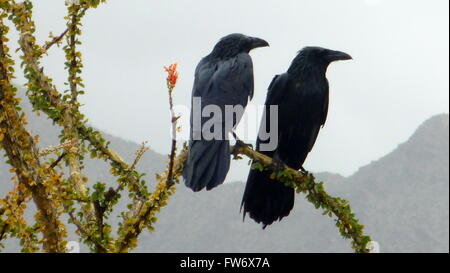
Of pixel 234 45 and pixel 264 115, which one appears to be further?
pixel 264 115

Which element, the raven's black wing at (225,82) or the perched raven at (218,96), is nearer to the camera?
the perched raven at (218,96)

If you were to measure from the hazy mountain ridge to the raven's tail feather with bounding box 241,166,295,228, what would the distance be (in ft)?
314

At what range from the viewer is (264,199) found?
25.8 ft

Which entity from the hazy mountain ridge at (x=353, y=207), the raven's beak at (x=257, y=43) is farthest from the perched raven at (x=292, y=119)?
the hazy mountain ridge at (x=353, y=207)

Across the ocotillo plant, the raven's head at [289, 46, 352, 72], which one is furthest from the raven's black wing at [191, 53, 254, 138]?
the raven's head at [289, 46, 352, 72]

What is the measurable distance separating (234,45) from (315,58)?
1491 millimetres

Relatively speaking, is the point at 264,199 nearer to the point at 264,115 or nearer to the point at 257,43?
the point at 264,115

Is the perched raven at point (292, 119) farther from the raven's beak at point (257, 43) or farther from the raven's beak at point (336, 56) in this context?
the raven's beak at point (257, 43)

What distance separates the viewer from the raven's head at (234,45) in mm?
7457

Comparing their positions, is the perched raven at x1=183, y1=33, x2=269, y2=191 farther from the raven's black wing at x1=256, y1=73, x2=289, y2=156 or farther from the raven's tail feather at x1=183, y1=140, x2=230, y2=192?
the raven's black wing at x1=256, y1=73, x2=289, y2=156

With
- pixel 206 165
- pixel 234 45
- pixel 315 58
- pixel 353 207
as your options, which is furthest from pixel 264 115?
pixel 353 207

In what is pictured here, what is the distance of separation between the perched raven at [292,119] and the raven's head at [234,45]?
0.97 meters

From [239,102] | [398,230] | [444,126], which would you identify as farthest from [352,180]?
[239,102]

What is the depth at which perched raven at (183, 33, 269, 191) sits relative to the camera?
229 inches
